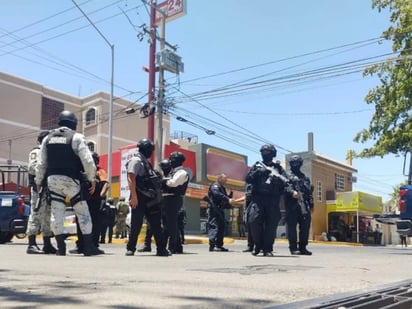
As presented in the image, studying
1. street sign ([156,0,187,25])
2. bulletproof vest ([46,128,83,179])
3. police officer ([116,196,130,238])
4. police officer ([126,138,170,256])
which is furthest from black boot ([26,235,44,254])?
street sign ([156,0,187,25])

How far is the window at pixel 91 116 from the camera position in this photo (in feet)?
164

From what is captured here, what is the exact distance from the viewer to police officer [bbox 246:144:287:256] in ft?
28.1

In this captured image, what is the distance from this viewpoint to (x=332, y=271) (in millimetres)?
5980

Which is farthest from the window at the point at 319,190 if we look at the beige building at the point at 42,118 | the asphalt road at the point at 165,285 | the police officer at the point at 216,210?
the asphalt road at the point at 165,285

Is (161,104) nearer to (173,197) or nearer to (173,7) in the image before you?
(173,7)

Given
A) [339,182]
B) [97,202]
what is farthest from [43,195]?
[339,182]

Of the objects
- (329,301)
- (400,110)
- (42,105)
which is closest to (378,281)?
(329,301)

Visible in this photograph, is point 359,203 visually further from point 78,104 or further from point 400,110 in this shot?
point 78,104

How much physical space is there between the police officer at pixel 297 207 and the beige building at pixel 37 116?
35.3 meters

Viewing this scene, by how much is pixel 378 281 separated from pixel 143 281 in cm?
230

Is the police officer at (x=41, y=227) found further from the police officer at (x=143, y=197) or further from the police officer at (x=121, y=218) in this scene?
the police officer at (x=121, y=218)

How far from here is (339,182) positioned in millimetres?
37875

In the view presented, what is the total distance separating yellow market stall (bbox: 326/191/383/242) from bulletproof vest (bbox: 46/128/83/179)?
29.1 meters

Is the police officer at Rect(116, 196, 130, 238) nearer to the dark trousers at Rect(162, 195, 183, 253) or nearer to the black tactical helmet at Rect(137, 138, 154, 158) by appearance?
the dark trousers at Rect(162, 195, 183, 253)
